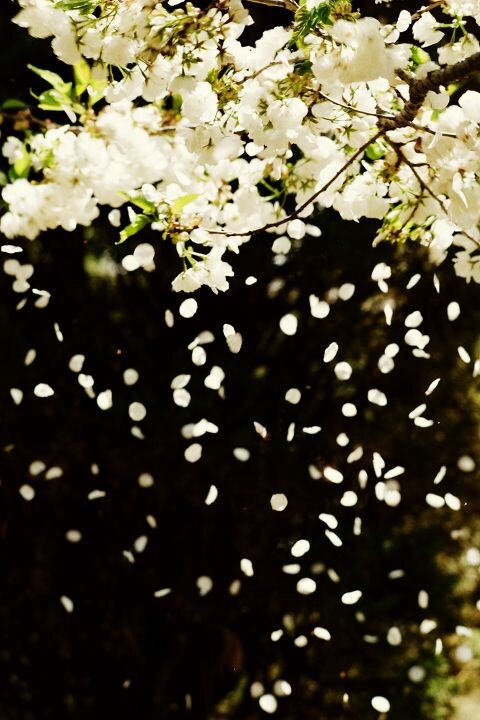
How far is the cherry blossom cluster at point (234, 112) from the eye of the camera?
96cm


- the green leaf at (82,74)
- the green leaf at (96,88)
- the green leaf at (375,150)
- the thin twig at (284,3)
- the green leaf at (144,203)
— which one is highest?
the thin twig at (284,3)

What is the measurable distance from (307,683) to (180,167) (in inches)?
72.1

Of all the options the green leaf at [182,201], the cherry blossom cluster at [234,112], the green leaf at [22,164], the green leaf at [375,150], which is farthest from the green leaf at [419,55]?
the green leaf at [22,164]

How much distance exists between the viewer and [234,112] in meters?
1.19

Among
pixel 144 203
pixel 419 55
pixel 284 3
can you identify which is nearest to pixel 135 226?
pixel 144 203

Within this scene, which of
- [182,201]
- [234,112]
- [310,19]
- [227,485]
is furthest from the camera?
[227,485]

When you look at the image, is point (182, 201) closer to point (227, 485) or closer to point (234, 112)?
point (234, 112)

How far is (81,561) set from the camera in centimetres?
228

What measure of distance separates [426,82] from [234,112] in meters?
0.35

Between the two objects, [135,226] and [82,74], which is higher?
[82,74]

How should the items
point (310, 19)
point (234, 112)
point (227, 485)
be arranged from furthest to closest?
point (227, 485) → point (234, 112) → point (310, 19)

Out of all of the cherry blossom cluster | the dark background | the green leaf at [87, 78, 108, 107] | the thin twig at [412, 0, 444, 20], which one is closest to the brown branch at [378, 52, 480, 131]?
the cherry blossom cluster

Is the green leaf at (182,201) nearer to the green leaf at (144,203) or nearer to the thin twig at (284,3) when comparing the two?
the green leaf at (144,203)

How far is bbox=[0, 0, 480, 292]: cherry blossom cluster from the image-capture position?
0.96 metres
